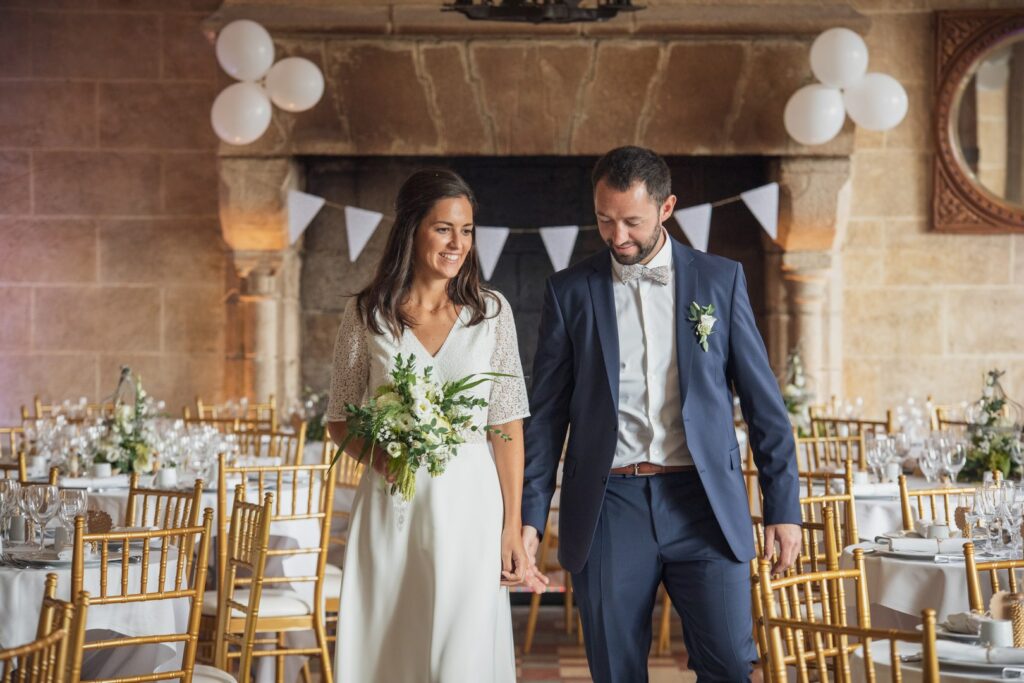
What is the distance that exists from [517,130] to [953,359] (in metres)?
3.44

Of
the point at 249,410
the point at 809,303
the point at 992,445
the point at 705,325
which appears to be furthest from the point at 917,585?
the point at 249,410

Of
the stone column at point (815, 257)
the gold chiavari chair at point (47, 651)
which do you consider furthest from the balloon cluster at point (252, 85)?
the gold chiavari chair at point (47, 651)

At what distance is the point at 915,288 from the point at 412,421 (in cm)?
684

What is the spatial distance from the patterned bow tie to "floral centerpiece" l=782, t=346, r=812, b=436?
446cm

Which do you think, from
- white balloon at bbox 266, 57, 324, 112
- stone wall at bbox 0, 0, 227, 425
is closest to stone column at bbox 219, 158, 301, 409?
stone wall at bbox 0, 0, 227, 425

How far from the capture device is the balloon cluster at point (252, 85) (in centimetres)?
775

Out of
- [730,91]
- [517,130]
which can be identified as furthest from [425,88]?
[730,91]

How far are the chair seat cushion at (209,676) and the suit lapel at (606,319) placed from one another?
1.38 metres

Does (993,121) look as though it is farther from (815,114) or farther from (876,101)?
(815,114)

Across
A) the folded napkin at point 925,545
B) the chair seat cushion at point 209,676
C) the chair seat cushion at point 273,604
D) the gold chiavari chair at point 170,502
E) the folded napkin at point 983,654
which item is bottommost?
the chair seat cushion at point 209,676

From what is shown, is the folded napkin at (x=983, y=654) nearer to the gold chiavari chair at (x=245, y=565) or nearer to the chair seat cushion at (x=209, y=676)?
the chair seat cushion at (x=209, y=676)

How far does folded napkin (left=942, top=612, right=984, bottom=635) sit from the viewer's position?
8.87 ft

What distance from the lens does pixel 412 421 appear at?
2855mm

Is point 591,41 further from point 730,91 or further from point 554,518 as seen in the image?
point 554,518
